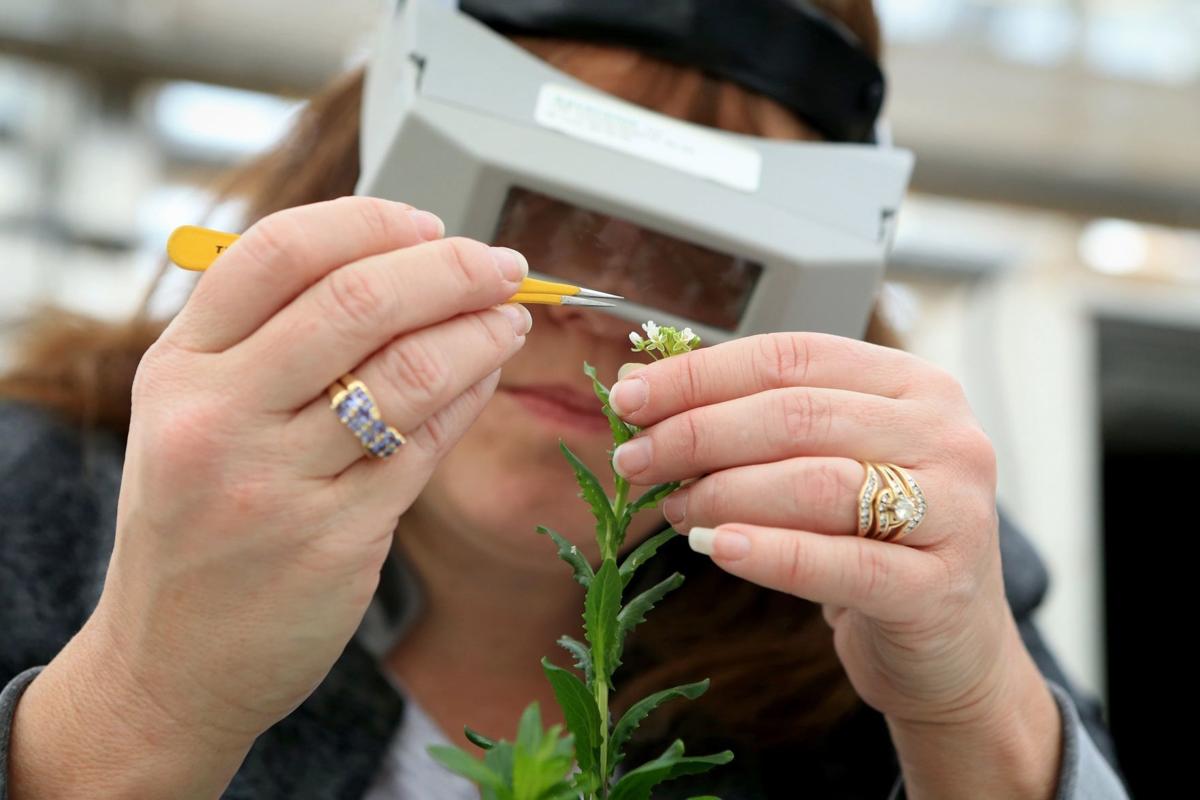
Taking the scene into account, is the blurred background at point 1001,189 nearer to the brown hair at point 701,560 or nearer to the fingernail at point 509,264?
the brown hair at point 701,560

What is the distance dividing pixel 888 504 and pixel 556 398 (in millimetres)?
288

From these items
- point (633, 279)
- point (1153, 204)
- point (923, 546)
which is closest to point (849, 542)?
point (923, 546)

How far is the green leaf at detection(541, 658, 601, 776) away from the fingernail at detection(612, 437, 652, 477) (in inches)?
3.6

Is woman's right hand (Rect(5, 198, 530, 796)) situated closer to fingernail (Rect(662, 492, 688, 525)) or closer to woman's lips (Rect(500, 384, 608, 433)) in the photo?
fingernail (Rect(662, 492, 688, 525))

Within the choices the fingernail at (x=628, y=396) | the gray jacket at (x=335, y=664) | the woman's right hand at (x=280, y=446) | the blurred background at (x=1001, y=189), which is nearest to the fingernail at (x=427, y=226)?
the woman's right hand at (x=280, y=446)

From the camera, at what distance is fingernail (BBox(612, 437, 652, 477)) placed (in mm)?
420

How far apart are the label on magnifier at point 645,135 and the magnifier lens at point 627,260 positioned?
1.7 inches

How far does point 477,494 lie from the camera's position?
69 cm

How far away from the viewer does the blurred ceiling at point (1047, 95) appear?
1801mm

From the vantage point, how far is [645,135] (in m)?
0.61

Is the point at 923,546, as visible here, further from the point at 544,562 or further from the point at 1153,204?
the point at 1153,204

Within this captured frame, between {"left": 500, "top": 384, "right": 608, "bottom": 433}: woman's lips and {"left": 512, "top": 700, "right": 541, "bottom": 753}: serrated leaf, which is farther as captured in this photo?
{"left": 500, "top": 384, "right": 608, "bottom": 433}: woman's lips

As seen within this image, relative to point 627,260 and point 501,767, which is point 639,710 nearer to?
point 501,767

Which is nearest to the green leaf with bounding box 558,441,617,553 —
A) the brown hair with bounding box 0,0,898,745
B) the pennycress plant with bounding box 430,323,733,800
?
the pennycress plant with bounding box 430,323,733,800
